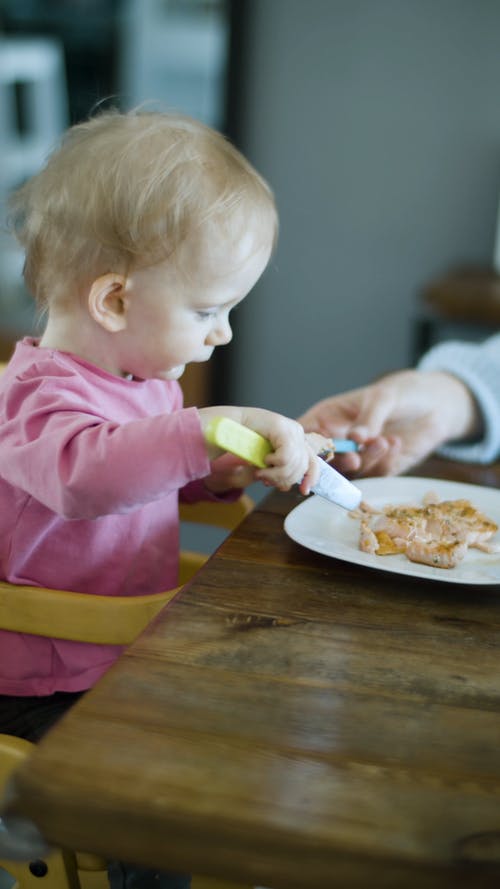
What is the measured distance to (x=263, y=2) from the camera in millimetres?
2818

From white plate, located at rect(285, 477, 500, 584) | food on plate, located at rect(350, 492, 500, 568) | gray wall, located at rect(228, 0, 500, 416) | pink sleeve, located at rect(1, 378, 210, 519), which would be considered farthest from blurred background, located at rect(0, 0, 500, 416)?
pink sleeve, located at rect(1, 378, 210, 519)

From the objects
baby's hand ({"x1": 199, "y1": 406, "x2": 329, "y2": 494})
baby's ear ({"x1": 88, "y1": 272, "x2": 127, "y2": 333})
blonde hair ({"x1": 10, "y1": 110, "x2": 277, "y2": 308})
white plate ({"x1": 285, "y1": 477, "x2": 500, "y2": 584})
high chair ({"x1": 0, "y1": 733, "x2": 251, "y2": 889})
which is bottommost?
high chair ({"x1": 0, "y1": 733, "x2": 251, "y2": 889})

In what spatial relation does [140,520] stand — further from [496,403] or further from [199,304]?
[496,403]

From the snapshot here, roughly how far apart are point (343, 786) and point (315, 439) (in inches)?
18.5

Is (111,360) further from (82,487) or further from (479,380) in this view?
(479,380)

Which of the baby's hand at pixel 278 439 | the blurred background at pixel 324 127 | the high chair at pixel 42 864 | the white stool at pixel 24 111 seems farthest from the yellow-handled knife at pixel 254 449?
the white stool at pixel 24 111

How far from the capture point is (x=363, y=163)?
286 cm

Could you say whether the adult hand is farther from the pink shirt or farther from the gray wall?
the gray wall

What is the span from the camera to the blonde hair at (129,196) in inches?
37.1

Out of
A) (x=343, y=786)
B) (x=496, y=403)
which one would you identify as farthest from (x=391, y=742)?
(x=496, y=403)

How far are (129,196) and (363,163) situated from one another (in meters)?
2.06

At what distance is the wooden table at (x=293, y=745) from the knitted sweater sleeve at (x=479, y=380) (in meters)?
0.54

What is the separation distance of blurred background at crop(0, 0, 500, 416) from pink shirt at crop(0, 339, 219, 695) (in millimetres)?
1495

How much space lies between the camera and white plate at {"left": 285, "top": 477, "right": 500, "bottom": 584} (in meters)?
0.91
